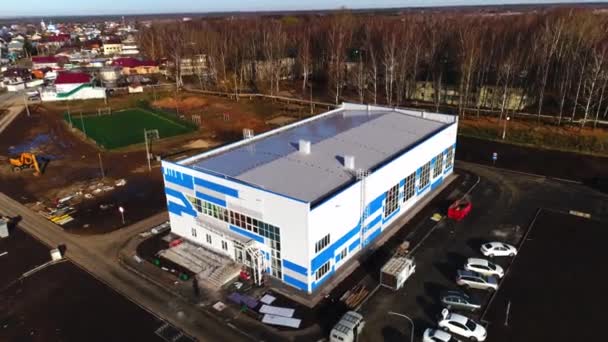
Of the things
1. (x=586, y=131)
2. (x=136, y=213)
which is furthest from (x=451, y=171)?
(x=136, y=213)

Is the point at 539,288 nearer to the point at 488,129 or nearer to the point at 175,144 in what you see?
the point at 488,129

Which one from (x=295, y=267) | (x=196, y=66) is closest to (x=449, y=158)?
(x=295, y=267)

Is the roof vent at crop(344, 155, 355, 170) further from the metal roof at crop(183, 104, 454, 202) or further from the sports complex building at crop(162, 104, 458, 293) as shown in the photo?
the metal roof at crop(183, 104, 454, 202)

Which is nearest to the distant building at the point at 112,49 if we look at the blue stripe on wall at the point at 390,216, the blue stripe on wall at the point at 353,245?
the blue stripe on wall at the point at 390,216

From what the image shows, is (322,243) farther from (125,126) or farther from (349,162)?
(125,126)

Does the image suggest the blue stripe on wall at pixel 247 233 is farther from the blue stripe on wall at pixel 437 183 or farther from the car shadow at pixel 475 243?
the blue stripe on wall at pixel 437 183
